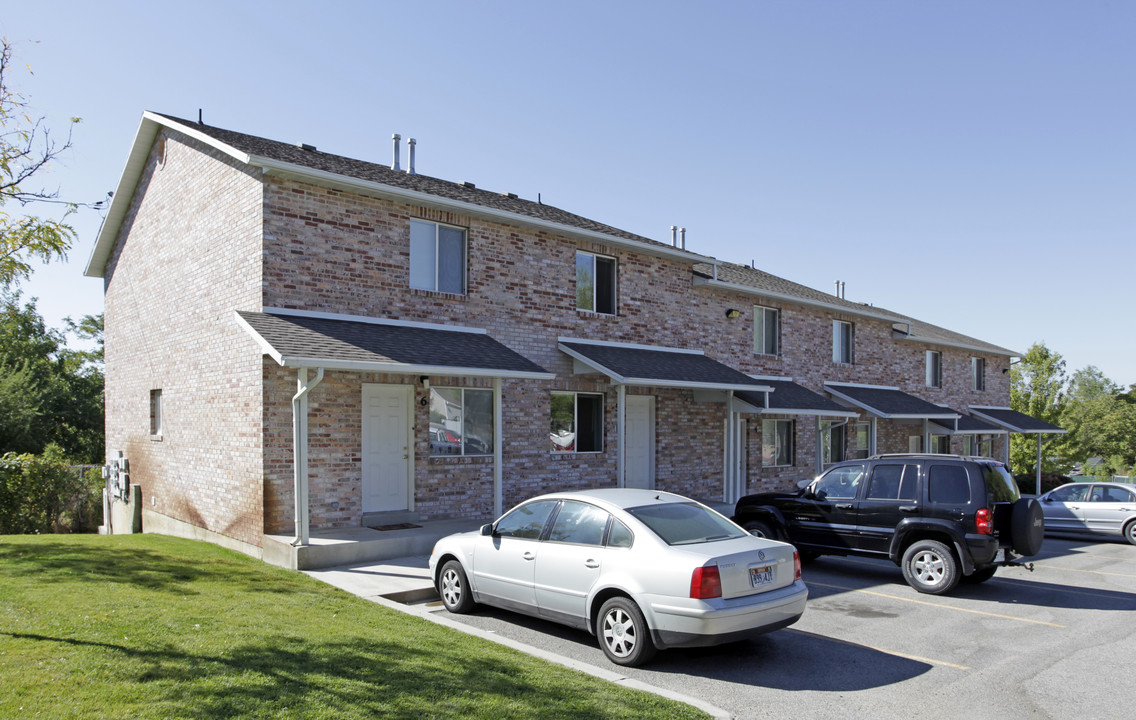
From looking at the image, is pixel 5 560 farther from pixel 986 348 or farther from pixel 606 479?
pixel 986 348

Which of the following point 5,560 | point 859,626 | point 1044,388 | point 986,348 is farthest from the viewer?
point 1044,388

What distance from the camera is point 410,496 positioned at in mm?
13117

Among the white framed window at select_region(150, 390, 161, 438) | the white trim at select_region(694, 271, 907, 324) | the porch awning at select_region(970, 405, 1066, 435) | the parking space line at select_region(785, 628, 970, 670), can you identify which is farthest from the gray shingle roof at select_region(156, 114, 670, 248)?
the porch awning at select_region(970, 405, 1066, 435)

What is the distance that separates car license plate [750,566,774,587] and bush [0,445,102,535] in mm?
19247

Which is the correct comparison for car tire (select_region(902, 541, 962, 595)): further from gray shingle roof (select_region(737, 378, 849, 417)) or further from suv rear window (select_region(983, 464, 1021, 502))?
gray shingle roof (select_region(737, 378, 849, 417))

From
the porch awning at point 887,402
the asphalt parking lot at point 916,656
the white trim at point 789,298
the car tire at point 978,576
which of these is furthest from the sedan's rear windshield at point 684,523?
the porch awning at point 887,402

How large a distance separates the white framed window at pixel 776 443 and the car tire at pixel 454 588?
13688 millimetres

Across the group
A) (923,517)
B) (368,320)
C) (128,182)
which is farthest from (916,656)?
(128,182)

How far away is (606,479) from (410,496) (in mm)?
4761

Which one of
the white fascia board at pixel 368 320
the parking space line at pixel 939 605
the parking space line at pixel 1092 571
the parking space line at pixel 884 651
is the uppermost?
the white fascia board at pixel 368 320

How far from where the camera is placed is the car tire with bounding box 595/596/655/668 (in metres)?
6.57

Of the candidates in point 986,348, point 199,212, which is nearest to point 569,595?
point 199,212

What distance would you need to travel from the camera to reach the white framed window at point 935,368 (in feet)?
92.9

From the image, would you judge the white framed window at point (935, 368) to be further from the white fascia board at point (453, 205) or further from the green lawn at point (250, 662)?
the green lawn at point (250, 662)
